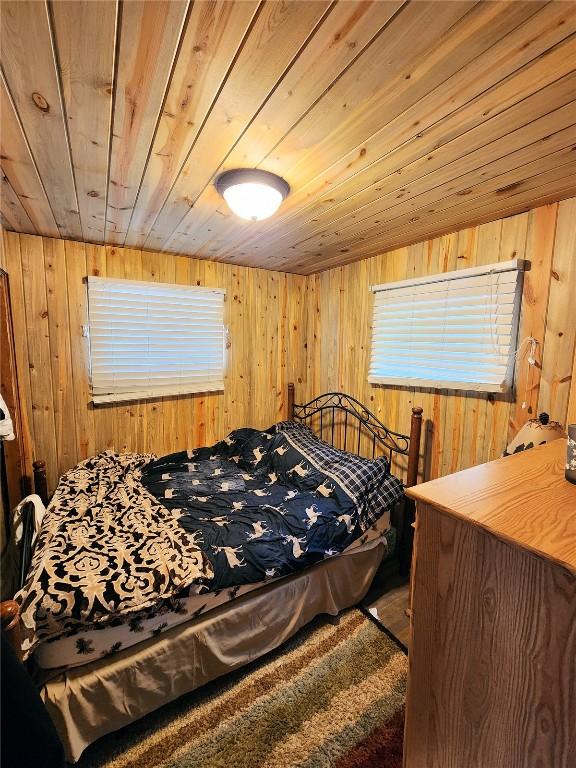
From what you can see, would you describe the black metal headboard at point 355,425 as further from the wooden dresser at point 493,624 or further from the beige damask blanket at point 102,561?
the beige damask blanket at point 102,561

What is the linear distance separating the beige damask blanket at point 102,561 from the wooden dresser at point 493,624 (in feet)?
3.08

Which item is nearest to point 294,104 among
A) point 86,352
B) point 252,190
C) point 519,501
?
A: point 252,190

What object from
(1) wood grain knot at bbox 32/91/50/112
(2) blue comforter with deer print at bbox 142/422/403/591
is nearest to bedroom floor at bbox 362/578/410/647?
(2) blue comforter with deer print at bbox 142/422/403/591

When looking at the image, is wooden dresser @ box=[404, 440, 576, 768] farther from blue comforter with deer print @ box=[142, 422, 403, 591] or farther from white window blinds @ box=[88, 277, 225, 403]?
white window blinds @ box=[88, 277, 225, 403]

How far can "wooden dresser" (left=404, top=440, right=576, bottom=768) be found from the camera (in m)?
0.63

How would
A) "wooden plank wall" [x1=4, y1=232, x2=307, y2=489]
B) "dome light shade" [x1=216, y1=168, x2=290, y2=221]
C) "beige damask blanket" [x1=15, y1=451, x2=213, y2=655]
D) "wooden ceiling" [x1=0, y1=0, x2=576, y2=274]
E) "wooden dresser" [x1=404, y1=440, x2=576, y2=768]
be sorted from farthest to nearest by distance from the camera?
1. "wooden plank wall" [x1=4, y1=232, x2=307, y2=489]
2. "dome light shade" [x1=216, y1=168, x2=290, y2=221]
3. "beige damask blanket" [x1=15, y1=451, x2=213, y2=655]
4. "wooden ceiling" [x1=0, y1=0, x2=576, y2=274]
5. "wooden dresser" [x1=404, y1=440, x2=576, y2=768]

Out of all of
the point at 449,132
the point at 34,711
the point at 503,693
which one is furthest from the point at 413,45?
the point at 34,711

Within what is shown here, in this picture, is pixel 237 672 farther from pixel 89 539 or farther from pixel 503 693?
pixel 503 693

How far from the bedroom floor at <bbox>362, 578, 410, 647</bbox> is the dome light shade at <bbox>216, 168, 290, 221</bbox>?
233cm

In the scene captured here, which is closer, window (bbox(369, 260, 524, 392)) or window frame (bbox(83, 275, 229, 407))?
window (bbox(369, 260, 524, 392))

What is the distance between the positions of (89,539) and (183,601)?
20.4 inches

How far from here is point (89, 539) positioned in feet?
4.85

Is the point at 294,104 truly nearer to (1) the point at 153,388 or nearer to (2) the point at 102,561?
(2) the point at 102,561

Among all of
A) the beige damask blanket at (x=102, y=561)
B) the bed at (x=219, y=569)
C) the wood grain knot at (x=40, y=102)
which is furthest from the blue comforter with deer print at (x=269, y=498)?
the wood grain knot at (x=40, y=102)
